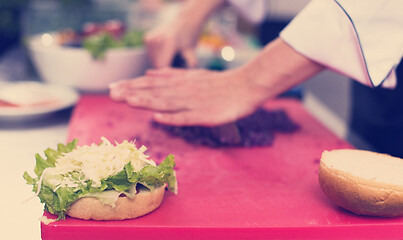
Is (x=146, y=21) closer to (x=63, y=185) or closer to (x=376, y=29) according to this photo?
(x=376, y=29)

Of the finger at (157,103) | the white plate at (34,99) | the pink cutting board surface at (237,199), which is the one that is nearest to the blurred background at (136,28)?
the white plate at (34,99)

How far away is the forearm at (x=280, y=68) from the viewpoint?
1431 mm

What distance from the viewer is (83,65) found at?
2.04m

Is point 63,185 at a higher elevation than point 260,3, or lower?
lower

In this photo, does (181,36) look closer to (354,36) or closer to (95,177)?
(354,36)

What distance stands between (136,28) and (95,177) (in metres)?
2.13

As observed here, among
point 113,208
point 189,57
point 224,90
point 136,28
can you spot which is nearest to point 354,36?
point 224,90

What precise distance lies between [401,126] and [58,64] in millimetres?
1357

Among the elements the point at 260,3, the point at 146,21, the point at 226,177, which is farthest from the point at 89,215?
the point at 146,21

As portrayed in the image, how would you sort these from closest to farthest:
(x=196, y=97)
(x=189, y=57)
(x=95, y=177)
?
(x=95, y=177)
(x=196, y=97)
(x=189, y=57)

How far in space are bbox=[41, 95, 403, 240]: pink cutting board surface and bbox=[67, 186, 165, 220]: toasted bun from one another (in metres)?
0.02

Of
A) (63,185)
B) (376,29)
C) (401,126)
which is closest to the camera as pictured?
(63,185)

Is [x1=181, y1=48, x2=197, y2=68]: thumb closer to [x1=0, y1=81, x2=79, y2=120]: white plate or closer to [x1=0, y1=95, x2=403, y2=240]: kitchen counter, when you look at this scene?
[x1=0, y1=95, x2=403, y2=240]: kitchen counter

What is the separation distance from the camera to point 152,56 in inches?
82.4
